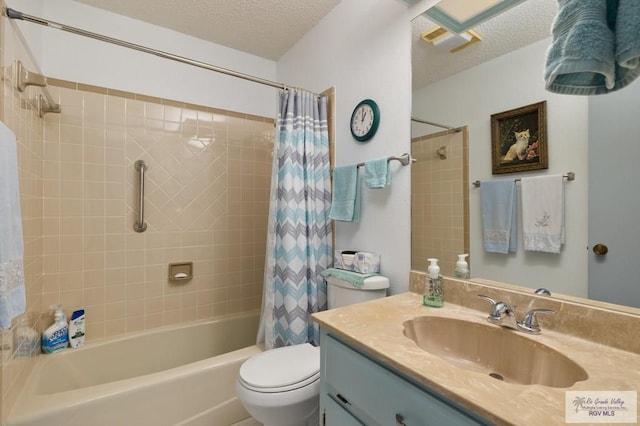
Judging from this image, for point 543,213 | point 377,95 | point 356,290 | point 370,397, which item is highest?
point 377,95

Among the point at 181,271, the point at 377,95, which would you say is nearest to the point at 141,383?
the point at 181,271

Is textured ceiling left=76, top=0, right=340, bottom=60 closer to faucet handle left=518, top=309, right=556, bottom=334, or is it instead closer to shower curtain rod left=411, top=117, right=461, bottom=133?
shower curtain rod left=411, top=117, right=461, bottom=133

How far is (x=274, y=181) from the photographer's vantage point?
1.72 meters

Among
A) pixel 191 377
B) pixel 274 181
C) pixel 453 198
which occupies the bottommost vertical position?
pixel 191 377

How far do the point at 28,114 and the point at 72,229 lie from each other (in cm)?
68

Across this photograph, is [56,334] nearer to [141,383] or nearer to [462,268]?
[141,383]

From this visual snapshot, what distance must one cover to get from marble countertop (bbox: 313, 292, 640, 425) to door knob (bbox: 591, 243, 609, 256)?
201mm

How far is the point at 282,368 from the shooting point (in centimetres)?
123

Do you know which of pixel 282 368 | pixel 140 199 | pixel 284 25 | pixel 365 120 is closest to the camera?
pixel 282 368

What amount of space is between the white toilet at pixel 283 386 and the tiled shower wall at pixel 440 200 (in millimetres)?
316

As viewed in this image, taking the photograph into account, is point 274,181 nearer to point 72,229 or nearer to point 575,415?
point 72,229

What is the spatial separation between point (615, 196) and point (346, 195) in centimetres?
107

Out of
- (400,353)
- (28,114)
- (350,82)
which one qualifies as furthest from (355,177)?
(28,114)

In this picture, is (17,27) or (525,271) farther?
(17,27)
